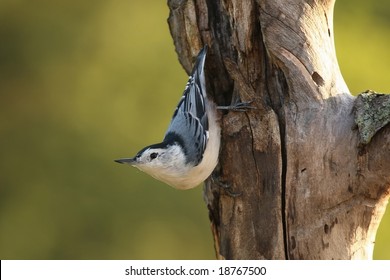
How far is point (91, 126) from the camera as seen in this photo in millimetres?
6539

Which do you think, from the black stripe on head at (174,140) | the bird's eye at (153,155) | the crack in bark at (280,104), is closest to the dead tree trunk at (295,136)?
the crack in bark at (280,104)

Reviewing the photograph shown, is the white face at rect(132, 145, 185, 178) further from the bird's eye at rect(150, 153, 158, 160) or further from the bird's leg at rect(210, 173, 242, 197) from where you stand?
the bird's leg at rect(210, 173, 242, 197)

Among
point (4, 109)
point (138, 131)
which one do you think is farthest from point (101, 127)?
point (4, 109)

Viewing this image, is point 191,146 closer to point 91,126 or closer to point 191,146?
point 191,146

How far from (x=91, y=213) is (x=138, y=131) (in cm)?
72

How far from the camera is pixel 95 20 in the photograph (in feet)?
22.0

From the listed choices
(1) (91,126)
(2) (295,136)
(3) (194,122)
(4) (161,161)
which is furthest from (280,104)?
(1) (91,126)

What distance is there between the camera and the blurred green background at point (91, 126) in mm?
6340

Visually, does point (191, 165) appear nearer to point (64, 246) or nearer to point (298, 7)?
point (298, 7)

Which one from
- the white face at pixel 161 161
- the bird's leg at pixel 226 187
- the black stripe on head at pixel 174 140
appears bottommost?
the bird's leg at pixel 226 187

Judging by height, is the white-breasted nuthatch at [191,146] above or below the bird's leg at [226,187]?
above

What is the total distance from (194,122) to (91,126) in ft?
9.53

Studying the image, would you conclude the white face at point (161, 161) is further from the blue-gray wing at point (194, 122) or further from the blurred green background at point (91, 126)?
the blurred green background at point (91, 126)

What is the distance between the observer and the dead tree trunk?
348 centimetres
